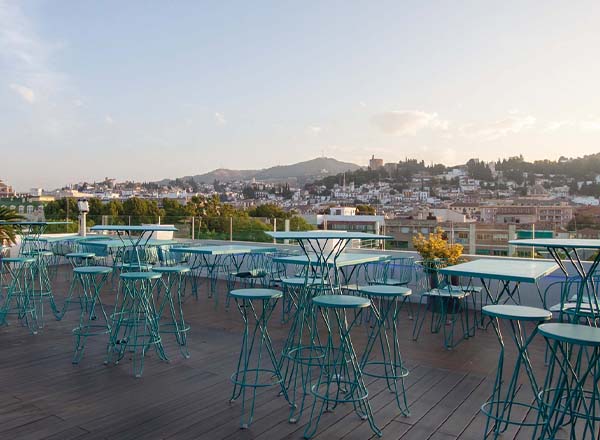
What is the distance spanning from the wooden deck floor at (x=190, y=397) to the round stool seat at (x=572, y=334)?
3.15ft

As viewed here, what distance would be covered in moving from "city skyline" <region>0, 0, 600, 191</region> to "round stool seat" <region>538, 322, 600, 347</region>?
9239 mm

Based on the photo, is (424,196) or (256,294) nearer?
(256,294)

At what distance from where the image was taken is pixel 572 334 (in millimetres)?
2203

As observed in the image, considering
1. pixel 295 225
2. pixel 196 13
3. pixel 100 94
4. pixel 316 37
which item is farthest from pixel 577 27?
pixel 100 94

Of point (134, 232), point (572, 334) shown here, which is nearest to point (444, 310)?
point (572, 334)

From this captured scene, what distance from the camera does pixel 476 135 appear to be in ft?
91.3

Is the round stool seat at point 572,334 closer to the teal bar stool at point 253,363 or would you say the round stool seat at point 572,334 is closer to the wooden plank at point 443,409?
the wooden plank at point 443,409

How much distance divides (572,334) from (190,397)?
250 centimetres

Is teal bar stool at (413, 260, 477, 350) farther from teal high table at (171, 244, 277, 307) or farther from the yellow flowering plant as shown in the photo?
teal high table at (171, 244, 277, 307)

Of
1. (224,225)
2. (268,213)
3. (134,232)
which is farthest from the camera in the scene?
(268,213)

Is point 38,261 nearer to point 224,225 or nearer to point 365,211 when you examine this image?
point 224,225

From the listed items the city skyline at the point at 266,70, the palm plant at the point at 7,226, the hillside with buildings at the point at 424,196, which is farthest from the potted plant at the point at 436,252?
the palm plant at the point at 7,226

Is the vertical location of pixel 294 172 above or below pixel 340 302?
above

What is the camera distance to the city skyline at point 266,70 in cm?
1136
